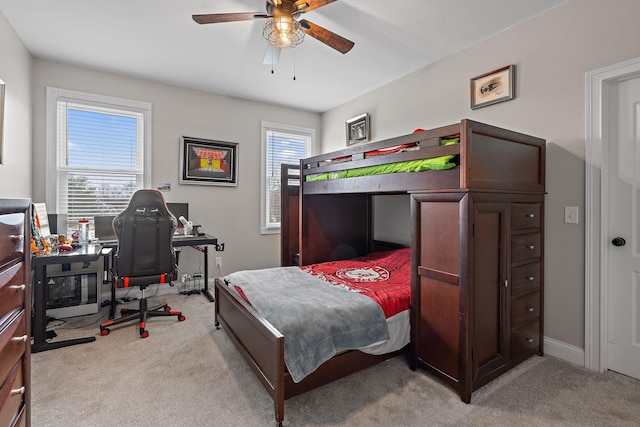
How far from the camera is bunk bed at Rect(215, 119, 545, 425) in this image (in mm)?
1860

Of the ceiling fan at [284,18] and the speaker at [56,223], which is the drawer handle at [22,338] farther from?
the speaker at [56,223]

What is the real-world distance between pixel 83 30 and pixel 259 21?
1569 millimetres

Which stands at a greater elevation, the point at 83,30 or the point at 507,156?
the point at 83,30

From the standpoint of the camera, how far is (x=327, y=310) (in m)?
1.97

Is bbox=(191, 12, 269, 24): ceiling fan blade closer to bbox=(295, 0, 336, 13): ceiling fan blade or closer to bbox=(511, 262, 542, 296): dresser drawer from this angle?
bbox=(295, 0, 336, 13): ceiling fan blade

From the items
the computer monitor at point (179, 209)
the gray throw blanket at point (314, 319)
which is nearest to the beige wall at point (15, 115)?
the computer monitor at point (179, 209)

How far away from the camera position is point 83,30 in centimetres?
271

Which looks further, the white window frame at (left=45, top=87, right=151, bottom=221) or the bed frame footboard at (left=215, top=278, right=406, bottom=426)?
the white window frame at (left=45, top=87, right=151, bottom=221)

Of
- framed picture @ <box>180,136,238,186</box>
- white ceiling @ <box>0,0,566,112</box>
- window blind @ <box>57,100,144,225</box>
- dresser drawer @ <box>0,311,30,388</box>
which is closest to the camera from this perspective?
dresser drawer @ <box>0,311,30,388</box>

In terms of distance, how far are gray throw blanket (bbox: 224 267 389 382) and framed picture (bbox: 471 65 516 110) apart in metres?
2.10

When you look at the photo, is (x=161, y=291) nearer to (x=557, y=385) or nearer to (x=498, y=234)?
(x=498, y=234)

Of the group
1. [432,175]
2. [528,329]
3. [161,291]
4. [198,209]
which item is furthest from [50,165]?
[528,329]

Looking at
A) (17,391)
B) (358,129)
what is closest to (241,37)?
(358,129)

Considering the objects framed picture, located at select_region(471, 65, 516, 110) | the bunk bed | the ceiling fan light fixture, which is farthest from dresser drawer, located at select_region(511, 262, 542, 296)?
the ceiling fan light fixture
